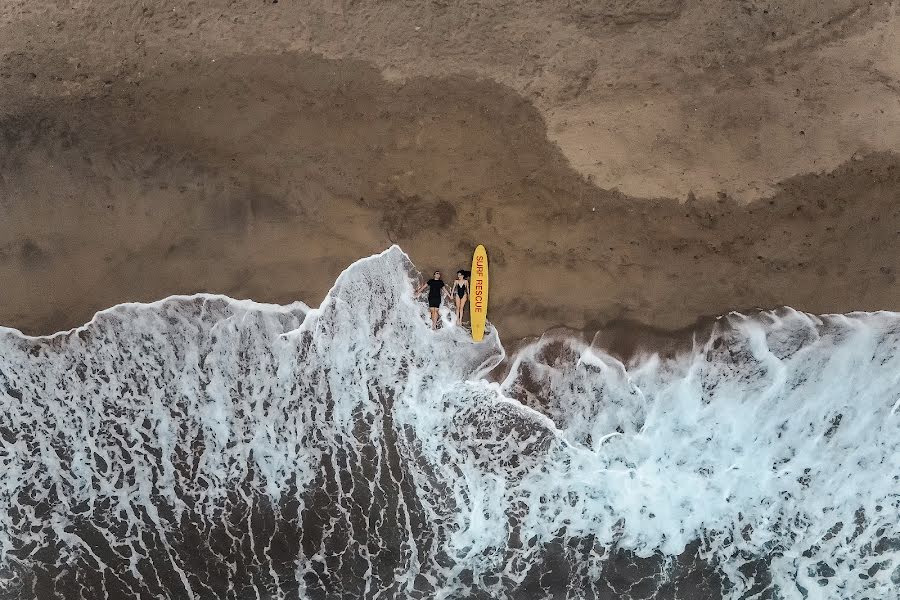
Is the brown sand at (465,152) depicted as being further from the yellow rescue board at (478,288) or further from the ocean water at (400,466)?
→ the ocean water at (400,466)

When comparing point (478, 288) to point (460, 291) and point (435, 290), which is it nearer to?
point (460, 291)

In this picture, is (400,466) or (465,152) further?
(400,466)

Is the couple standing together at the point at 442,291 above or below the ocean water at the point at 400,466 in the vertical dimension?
above

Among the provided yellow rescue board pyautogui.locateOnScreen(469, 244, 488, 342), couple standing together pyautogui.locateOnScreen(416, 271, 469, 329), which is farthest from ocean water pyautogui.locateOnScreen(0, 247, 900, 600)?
yellow rescue board pyautogui.locateOnScreen(469, 244, 488, 342)

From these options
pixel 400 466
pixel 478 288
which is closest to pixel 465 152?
pixel 478 288

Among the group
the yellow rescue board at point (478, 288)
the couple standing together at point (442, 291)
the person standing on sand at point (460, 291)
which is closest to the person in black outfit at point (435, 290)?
the couple standing together at point (442, 291)

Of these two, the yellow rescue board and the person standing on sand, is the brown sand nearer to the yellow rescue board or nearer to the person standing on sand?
the yellow rescue board
